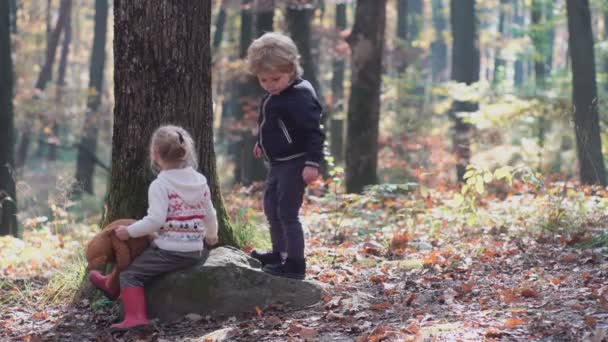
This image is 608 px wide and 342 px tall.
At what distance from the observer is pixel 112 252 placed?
5.08 meters

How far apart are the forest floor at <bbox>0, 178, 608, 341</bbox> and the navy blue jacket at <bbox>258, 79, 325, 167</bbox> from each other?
3.70ft

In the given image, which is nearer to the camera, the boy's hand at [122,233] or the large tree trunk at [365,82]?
the boy's hand at [122,233]

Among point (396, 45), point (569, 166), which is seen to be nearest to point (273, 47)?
point (569, 166)

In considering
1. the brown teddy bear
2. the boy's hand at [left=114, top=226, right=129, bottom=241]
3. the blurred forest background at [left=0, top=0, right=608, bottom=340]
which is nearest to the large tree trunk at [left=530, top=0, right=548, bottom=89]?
the blurred forest background at [left=0, top=0, right=608, bottom=340]

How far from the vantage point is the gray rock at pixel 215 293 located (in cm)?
521

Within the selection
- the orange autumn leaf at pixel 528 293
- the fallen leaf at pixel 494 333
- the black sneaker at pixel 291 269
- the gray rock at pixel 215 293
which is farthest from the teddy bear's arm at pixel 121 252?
the orange autumn leaf at pixel 528 293

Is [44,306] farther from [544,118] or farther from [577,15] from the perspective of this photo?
[544,118]

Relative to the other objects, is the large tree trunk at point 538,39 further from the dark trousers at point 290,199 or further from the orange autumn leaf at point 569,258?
the dark trousers at point 290,199

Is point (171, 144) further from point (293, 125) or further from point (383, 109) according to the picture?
point (383, 109)

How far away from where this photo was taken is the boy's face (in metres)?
5.32

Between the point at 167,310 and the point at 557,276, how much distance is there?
3120mm

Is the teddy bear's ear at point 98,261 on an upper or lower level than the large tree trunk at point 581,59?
lower

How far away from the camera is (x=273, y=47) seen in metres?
5.25

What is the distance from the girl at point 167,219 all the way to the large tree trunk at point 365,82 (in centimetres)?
696
